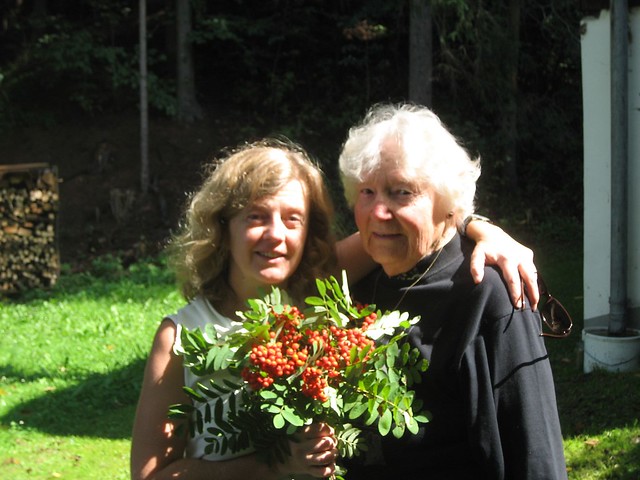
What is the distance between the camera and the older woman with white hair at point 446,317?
2309 mm

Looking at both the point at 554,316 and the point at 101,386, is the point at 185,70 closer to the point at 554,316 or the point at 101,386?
the point at 101,386

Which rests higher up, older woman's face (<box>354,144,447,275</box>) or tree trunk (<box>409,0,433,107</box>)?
tree trunk (<box>409,0,433,107</box>)

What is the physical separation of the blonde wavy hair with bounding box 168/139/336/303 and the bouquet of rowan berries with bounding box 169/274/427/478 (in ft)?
1.28

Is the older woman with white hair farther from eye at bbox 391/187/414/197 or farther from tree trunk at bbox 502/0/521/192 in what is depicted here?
tree trunk at bbox 502/0/521/192

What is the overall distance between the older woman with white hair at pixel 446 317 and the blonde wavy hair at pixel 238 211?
0.15 metres

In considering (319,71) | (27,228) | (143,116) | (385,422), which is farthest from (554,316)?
(319,71)

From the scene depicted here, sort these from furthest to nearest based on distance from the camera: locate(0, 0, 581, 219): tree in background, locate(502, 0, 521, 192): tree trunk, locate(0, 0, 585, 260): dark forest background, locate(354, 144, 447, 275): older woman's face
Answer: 1. locate(0, 0, 585, 260): dark forest background
2. locate(0, 0, 581, 219): tree in background
3. locate(502, 0, 521, 192): tree trunk
4. locate(354, 144, 447, 275): older woman's face

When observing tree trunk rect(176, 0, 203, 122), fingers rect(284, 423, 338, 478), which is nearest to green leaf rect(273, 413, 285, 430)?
fingers rect(284, 423, 338, 478)

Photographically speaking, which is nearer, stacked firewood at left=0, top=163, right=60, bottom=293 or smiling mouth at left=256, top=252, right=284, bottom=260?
smiling mouth at left=256, top=252, right=284, bottom=260

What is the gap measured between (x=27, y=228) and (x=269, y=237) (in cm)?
964

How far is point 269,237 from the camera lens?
2.62m

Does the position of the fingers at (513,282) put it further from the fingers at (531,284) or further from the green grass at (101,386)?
the green grass at (101,386)

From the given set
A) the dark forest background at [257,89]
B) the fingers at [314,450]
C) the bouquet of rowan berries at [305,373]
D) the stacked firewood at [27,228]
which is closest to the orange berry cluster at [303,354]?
the bouquet of rowan berries at [305,373]

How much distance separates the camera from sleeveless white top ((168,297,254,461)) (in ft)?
8.11
